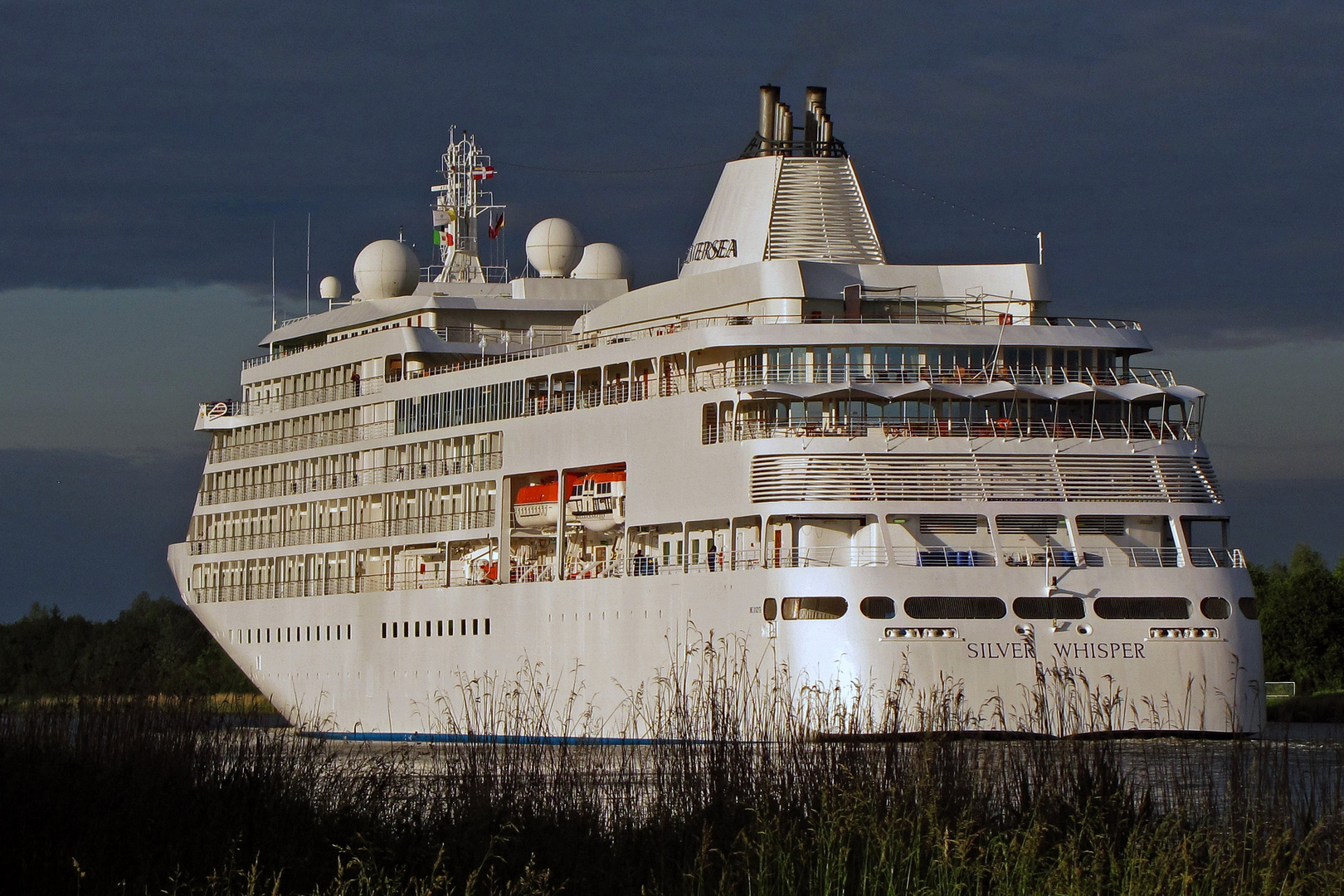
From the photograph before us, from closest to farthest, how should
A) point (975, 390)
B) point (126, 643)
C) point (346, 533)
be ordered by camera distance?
point (975, 390)
point (346, 533)
point (126, 643)

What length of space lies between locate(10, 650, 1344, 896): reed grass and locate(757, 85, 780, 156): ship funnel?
28505 mm

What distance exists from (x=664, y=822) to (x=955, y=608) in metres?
19.1

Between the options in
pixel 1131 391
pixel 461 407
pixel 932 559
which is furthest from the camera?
pixel 461 407

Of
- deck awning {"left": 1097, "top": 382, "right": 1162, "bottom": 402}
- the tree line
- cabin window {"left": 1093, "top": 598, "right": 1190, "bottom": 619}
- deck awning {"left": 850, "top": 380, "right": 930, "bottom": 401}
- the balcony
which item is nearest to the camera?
the tree line

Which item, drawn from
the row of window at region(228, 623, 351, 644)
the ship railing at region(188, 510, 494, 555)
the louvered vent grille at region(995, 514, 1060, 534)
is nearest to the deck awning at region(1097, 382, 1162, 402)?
the louvered vent grille at region(995, 514, 1060, 534)

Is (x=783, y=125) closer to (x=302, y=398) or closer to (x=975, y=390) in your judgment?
(x=975, y=390)

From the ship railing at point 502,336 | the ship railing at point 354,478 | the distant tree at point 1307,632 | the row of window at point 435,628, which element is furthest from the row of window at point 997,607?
the distant tree at point 1307,632

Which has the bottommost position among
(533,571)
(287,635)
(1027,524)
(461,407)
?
(287,635)

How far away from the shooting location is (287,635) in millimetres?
59281

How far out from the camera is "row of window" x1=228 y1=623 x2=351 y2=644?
56406 millimetres

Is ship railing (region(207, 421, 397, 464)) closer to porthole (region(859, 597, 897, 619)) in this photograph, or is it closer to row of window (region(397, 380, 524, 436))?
row of window (region(397, 380, 524, 436))

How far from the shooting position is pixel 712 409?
142ft

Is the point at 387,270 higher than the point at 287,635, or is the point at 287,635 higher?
the point at 387,270

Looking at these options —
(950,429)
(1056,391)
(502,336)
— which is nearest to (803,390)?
(950,429)
